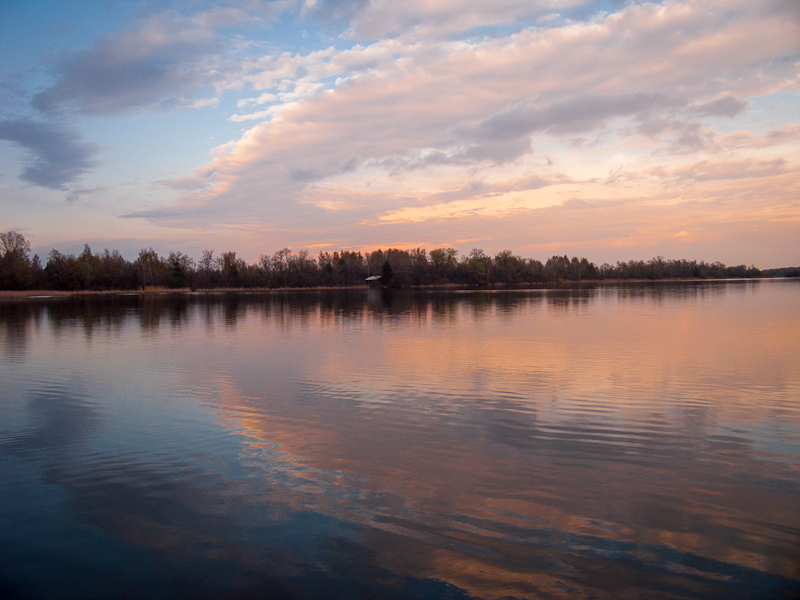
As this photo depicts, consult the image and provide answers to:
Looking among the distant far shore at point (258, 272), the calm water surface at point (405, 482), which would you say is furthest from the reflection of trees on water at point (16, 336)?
the distant far shore at point (258, 272)

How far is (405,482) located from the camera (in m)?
6.76

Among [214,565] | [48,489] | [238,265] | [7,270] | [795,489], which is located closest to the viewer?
[214,565]

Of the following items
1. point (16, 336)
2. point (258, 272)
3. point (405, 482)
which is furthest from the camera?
point (258, 272)

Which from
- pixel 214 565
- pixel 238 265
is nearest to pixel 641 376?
pixel 214 565

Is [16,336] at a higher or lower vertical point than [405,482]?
higher

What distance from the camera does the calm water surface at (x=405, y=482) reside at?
15.6ft

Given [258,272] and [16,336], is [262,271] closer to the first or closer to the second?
[258,272]

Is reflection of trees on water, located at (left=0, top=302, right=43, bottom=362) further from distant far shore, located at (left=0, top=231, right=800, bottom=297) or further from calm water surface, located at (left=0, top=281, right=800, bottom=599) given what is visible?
distant far shore, located at (left=0, top=231, right=800, bottom=297)

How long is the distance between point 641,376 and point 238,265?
133 m

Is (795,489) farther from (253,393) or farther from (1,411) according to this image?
(1,411)

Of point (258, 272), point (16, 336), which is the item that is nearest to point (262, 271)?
point (258, 272)

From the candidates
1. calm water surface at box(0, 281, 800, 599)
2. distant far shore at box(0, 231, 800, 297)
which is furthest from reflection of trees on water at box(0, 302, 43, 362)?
distant far shore at box(0, 231, 800, 297)

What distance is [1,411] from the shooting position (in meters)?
10.9

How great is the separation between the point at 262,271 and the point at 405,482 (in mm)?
132199
